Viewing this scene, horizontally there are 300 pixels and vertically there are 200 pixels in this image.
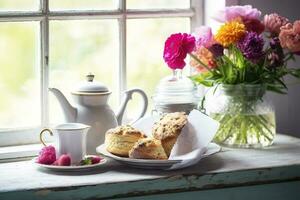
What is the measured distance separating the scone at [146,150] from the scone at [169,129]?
43mm

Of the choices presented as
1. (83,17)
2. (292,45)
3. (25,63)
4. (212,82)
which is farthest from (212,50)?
(25,63)

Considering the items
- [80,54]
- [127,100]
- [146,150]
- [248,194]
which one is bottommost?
[248,194]

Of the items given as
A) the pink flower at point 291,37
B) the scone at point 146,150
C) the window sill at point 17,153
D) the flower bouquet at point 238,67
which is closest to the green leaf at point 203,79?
the flower bouquet at point 238,67

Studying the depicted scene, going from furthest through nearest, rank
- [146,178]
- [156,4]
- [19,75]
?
[156,4]
[19,75]
[146,178]

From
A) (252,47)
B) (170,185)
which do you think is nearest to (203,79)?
(252,47)

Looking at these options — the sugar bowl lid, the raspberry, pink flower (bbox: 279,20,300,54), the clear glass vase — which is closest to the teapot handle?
the sugar bowl lid

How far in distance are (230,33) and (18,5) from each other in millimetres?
558

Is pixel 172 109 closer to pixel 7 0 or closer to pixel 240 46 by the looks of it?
pixel 240 46

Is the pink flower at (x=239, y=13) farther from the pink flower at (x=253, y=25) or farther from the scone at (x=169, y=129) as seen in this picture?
the scone at (x=169, y=129)

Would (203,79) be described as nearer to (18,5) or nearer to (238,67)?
(238,67)

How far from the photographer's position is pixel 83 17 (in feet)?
6.53

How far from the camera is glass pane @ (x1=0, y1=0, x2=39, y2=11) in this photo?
74.7 inches

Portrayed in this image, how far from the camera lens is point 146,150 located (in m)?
1.67

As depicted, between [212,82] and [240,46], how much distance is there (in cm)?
Answer: 15
